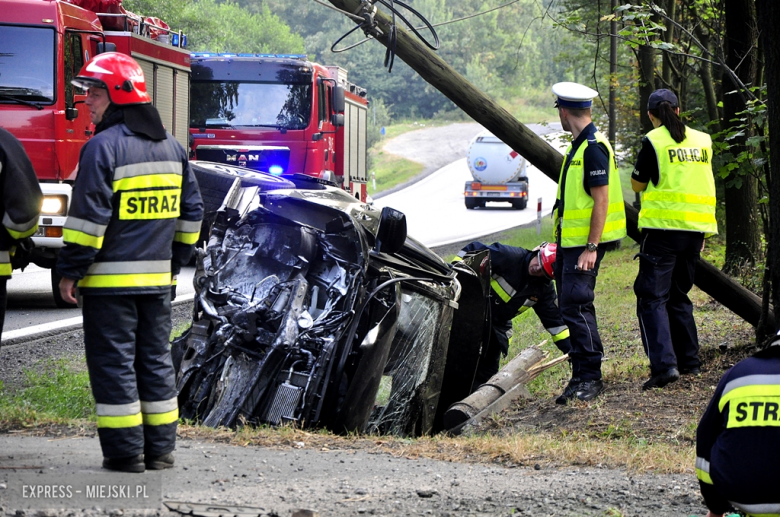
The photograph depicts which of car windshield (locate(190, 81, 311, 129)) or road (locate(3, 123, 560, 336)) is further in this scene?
car windshield (locate(190, 81, 311, 129))

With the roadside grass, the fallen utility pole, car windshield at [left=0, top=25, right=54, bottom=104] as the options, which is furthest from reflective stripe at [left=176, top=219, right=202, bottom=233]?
car windshield at [left=0, top=25, right=54, bottom=104]

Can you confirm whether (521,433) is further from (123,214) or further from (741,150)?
(741,150)

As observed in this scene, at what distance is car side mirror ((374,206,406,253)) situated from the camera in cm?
488

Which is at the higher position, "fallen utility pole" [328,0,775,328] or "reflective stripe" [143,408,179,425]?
"fallen utility pole" [328,0,775,328]

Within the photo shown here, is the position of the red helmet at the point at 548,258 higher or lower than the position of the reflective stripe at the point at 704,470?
higher

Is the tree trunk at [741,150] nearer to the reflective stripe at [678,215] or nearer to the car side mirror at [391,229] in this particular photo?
the reflective stripe at [678,215]

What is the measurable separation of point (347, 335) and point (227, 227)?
1.09 m

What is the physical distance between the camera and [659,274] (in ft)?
18.8

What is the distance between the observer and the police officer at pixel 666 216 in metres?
5.72

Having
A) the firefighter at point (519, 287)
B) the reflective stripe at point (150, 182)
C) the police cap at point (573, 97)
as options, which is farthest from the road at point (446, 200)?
the reflective stripe at point (150, 182)

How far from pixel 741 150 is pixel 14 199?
7.22 m

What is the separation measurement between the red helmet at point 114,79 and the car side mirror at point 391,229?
1541mm

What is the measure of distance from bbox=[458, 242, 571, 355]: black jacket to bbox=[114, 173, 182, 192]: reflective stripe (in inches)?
121

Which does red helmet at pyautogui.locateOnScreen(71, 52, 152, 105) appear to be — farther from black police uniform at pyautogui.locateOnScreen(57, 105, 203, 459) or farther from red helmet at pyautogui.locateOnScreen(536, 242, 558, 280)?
red helmet at pyautogui.locateOnScreen(536, 242, 558, 280)
